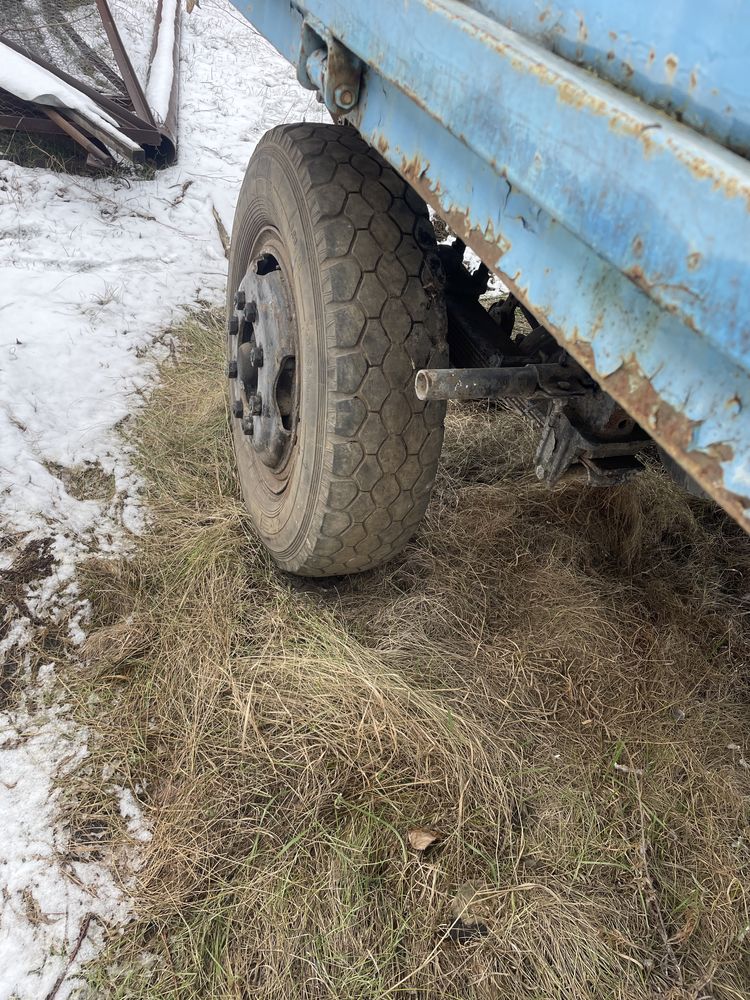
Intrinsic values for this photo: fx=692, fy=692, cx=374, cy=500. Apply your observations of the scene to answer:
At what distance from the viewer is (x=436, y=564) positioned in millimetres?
2287

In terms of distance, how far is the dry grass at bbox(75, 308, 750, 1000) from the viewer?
1.46 meters

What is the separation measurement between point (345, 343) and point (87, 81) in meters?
4.44

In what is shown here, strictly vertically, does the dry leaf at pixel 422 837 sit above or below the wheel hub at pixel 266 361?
below

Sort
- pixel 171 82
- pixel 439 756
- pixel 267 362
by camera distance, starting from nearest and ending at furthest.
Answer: pixel 439 756
pixel 267 362
pixel 171 82

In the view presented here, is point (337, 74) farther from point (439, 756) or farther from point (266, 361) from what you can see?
point (439, 756)

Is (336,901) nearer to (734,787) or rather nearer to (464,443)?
(734,787)

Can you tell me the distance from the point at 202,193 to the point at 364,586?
3544 millimetres

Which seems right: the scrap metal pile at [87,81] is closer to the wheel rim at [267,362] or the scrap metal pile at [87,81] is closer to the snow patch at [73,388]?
the snow patch at [73,388]

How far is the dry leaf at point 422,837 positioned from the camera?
5.16 ft

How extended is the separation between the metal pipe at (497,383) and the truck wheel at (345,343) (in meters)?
0.17

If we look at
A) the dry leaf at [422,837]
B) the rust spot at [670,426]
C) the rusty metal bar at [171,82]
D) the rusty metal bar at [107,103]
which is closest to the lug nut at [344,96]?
the rust spot at [670,426]

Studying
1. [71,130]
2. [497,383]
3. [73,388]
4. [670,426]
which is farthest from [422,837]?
[71,130]

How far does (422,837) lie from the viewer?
1.58m

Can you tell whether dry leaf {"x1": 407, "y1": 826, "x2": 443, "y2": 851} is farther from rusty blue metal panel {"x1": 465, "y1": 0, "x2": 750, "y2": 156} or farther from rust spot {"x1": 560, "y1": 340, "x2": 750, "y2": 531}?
rusty blue metal panel {"x1": 465, "y1": 0, "x2": 750, "y2": 156}
